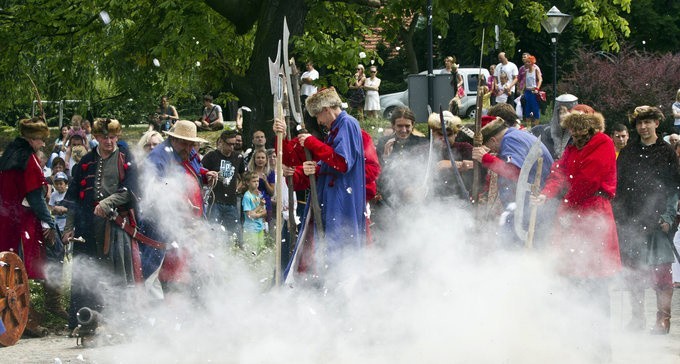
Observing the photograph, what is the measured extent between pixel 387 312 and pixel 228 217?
4.18 m

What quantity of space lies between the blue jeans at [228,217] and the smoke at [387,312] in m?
2.99

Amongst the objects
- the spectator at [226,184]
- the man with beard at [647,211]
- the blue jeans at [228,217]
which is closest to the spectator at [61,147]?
the spectator at [226,184]

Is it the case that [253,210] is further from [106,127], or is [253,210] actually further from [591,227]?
[591,227]

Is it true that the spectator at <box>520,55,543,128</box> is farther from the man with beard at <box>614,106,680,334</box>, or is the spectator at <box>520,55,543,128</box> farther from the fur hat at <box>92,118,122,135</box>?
the fur hat at <box>92,118,122,135</box>

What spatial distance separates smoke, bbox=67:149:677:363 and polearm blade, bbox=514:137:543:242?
19 cm

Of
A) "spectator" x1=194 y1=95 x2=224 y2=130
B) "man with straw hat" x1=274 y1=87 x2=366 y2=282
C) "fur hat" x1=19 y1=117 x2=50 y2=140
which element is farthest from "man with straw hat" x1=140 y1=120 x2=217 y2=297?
"spectator" x1=194 y1=95 x2=224 y2=130

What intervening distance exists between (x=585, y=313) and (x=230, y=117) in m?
28.0

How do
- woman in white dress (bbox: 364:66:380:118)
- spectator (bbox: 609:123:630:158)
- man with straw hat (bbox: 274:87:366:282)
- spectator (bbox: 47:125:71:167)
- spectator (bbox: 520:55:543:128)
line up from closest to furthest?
1. man with straw hat (bbox: 274:87:366:282)
2. spectator (bbox: 609:123:630:158)
3. spectator (bbox: 47:125:71:167)
4. spectator (bbox: 520:55:543:128)
5. woman in white dress (bbox: 364:66:380:118)

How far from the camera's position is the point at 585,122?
802 centimetres

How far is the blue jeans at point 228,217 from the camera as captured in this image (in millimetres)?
12688

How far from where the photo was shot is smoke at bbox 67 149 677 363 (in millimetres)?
8164

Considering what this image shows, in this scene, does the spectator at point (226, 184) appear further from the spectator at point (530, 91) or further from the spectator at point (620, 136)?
the spectator at point (530, 91)

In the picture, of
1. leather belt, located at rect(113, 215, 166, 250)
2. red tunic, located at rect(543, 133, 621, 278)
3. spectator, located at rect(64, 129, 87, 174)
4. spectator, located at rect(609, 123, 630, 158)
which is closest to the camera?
red tunic, located at rect(543, 133, 621, 278)

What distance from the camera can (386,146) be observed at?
1073 centimetres
